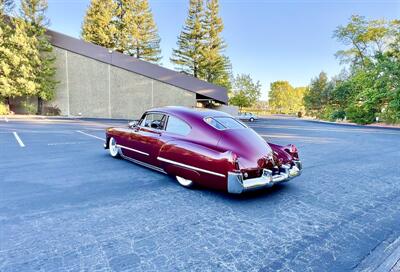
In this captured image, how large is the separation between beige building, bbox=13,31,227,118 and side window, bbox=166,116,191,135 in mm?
20505

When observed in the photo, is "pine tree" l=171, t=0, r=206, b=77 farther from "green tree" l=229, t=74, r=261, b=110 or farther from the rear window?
the rear window

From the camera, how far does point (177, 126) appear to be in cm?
451

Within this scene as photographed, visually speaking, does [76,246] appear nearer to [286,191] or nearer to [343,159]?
[286,191]

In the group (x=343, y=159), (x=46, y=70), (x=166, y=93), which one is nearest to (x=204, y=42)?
(x=166, y=93)

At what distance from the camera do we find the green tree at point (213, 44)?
3619 cm

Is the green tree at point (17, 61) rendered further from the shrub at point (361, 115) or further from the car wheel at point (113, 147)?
the shrub at point (361, 115)

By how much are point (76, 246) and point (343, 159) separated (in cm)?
728

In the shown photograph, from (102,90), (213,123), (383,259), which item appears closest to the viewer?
(383,259)

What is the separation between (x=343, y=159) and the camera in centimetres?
713

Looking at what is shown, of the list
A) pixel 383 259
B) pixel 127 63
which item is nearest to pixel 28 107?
→ pixel 127 63

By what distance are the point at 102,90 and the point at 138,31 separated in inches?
575

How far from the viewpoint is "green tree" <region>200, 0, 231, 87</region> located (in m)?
36.2

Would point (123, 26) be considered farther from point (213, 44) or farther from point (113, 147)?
point (113, 147)

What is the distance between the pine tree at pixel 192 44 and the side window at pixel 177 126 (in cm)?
3369
